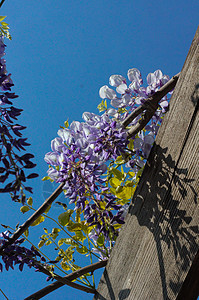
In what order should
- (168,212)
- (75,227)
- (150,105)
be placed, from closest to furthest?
(168,212), (150,105), (75,227)

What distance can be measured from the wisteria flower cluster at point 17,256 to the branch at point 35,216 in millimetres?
20

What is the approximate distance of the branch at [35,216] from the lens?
3.05ft

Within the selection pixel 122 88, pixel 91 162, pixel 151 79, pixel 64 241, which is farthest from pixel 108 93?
pixel 64 241

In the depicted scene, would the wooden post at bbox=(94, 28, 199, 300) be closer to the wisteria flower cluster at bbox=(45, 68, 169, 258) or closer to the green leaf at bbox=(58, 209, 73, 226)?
the wisteria flower cluster at bbox=(45, 68, 169, 258)

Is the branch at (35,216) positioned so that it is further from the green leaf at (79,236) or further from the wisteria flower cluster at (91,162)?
the green leaf at (79,236)

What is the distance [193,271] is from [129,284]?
219mm

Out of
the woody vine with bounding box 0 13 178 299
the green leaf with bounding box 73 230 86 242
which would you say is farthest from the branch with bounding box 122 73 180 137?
the green leaf with bounding box 73 230 86 242

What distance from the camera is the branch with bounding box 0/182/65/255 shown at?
0.93 meters

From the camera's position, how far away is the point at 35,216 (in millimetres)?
936

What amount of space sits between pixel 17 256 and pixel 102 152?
17.2 inches

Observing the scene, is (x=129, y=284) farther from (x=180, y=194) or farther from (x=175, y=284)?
(x=180, y=194)

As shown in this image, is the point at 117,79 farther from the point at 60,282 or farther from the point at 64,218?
the point at 60,282

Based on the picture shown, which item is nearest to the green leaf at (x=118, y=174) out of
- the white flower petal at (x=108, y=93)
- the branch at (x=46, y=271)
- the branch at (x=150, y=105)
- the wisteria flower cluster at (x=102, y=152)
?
the wisteria flower cluster at (x=102, y=152)

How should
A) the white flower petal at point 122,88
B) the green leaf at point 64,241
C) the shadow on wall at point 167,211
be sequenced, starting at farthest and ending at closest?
the green leaf at point 64,241
the white flower petal at point 122,88
the shadow on wall at point 167,211
